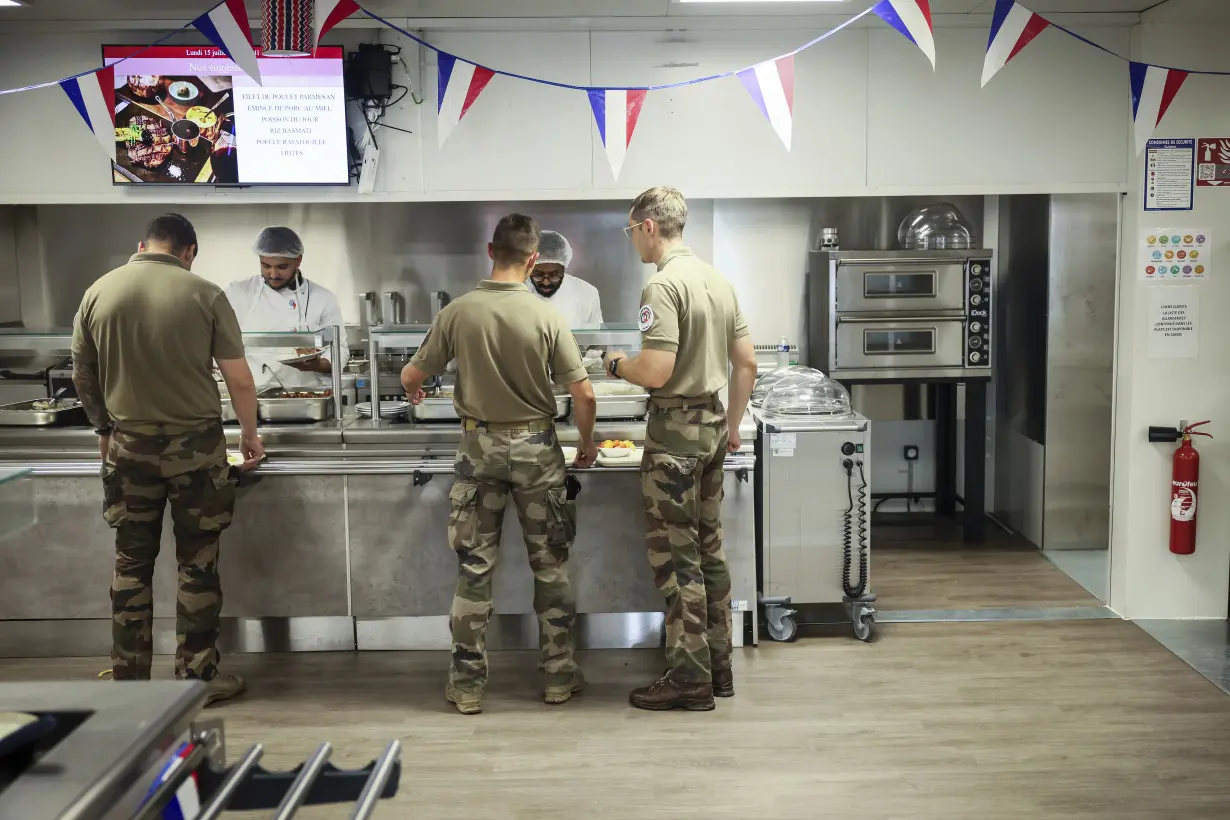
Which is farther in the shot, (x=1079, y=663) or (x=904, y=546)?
(x=904, y=546)

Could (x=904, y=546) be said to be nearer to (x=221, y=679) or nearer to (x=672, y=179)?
(x=672, y=179)

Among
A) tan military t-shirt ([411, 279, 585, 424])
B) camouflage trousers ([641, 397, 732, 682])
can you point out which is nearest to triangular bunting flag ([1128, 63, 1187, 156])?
camouflage trousers ([641, 397, 732, 682])

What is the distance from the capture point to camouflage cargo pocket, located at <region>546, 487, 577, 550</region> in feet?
12.1

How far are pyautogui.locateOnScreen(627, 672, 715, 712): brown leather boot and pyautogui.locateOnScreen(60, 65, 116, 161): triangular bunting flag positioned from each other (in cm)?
320

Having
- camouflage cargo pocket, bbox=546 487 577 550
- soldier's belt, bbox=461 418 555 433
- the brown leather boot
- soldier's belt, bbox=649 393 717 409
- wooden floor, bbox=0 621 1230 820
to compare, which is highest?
soldier's belt, bbox=649 393 717 409

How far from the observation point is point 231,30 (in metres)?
3.91

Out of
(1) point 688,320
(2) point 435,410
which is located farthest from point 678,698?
(2) point 435,410

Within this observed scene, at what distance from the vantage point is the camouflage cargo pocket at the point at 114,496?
12.0 ft

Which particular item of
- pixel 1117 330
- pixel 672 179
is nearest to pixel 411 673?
pixel 672 179

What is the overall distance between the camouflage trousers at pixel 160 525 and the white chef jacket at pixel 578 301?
88.8 inches

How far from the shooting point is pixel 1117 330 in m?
4.62

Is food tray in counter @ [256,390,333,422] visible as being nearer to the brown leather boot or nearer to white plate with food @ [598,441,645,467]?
white plate with food @ [598,441,645,467]

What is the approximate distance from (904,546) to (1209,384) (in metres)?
1.80

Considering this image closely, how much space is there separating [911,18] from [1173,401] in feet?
6.81
